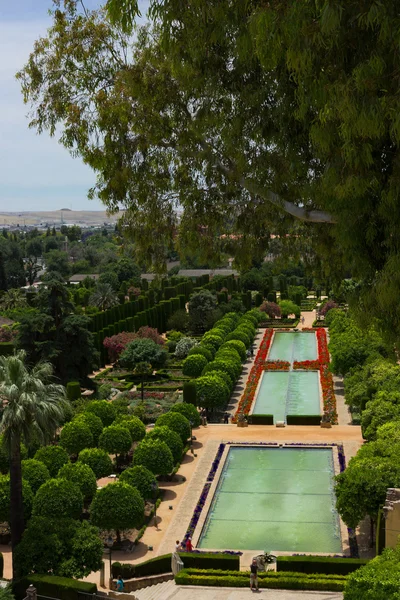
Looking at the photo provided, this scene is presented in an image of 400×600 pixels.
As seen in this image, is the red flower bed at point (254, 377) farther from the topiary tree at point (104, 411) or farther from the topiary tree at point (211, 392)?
the topiary tree at point (104, 411)

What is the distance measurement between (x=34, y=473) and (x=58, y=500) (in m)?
2.49

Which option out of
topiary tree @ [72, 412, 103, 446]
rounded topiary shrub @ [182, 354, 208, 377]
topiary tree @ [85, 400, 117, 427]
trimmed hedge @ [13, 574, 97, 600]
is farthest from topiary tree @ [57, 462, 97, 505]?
rounded topiary shrub @ [182, 354, 208, 377]

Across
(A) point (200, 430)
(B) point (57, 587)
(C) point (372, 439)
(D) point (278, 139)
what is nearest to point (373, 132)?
(D) point (278, 139)

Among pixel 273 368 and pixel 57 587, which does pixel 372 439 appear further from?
pixel 273 368

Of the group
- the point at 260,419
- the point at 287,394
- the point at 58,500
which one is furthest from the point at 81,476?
the point at 287,394

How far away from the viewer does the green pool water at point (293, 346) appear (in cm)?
5562

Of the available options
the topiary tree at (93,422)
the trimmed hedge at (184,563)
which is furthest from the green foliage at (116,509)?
the topiary tree at (93,422)

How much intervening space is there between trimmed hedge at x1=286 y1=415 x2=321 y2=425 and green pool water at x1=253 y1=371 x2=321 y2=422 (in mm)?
2041

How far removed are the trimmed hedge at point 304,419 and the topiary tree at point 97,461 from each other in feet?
39.9

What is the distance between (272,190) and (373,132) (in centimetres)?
422

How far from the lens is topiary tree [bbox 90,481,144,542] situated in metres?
23.5

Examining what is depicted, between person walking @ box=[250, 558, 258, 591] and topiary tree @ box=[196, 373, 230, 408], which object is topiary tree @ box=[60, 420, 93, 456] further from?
person walking @ box=[250, 558, 258, 591]

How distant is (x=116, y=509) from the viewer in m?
23.4

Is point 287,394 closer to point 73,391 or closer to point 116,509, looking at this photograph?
point 73,391
